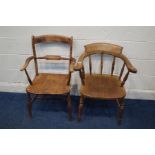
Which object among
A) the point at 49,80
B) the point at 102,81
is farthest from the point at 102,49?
the point at 49,80

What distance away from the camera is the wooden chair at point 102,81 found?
83.5 inches

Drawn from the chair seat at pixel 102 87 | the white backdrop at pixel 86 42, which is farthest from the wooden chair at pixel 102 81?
the white backdrop at pixel 86 42

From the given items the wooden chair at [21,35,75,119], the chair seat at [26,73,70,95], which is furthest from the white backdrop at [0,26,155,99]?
the chair seat at [26,73,70,95]

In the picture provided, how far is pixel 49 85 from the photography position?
228 cm

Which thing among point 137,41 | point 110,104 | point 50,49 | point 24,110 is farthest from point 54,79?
point 137,41

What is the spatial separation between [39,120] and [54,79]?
1.61 ft

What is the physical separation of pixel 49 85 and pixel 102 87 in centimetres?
55

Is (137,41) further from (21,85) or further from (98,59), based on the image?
(21,85)

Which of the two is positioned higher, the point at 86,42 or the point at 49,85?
the point at 86,42

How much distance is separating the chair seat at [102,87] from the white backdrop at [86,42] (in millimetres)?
367

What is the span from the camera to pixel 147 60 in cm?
254

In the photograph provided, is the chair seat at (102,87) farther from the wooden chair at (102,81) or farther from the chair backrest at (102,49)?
the chair backrest at (102,49)

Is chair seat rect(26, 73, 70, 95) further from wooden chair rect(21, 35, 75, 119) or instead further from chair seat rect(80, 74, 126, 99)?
chair seat rect(80, 74, 126, 99)

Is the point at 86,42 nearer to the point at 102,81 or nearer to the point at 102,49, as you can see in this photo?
the point at 102,49
